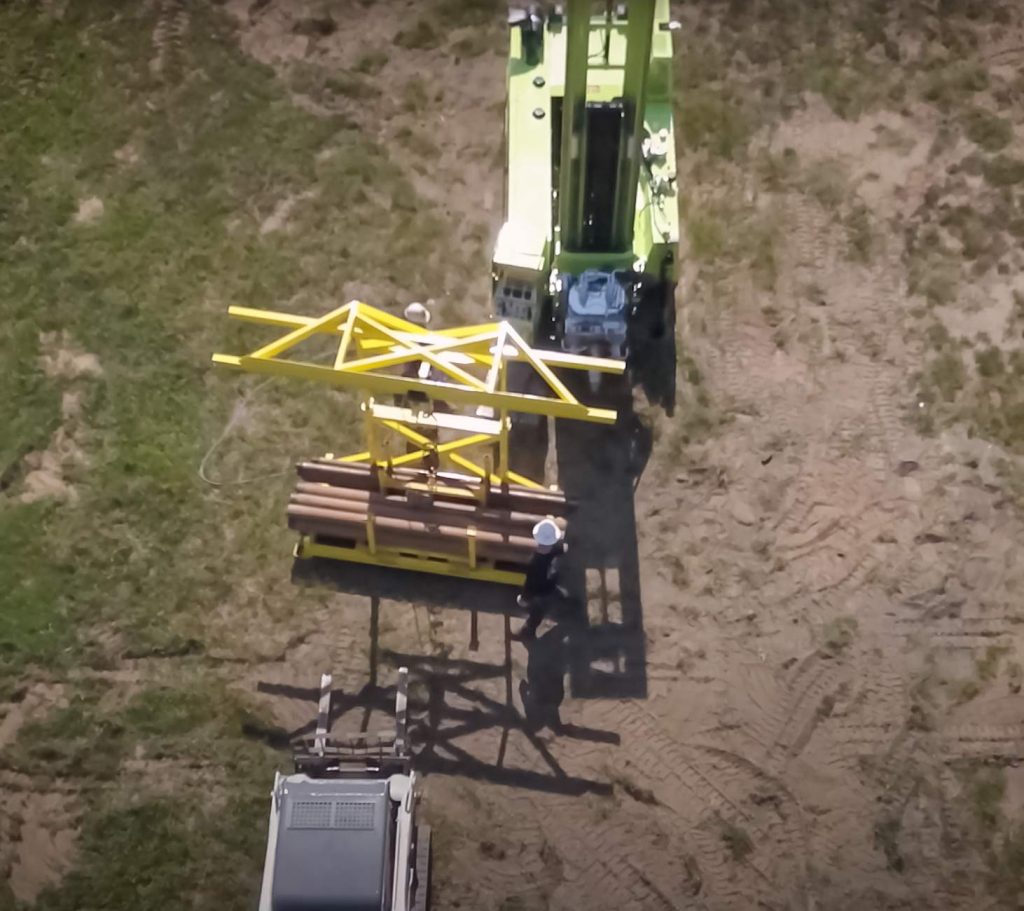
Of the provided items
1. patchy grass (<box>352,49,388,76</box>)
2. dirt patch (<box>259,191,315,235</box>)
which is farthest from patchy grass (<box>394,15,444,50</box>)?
dirt patch (<box>259,191,315,235</box>)

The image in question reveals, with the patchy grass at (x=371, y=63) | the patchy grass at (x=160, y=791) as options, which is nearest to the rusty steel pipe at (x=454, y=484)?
the patchy grass at (x=160, y=791)

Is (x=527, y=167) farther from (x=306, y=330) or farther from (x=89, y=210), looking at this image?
(x=89, y=210)

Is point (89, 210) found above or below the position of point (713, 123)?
below

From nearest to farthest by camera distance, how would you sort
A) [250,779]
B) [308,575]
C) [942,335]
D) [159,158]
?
1. [250,779]
2. [308,575]
3. [942,335]
4. [159,158]

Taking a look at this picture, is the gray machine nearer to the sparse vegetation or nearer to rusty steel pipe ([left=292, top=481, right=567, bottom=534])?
rusty steel pipe ([left=292, top=481, right=567, bottom=534])

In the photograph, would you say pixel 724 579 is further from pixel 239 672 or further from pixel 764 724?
pixel 239 672

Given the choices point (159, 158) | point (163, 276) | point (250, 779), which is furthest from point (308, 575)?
point (159, 158)

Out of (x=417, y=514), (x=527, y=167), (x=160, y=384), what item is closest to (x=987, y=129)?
(x=527, y=167)
